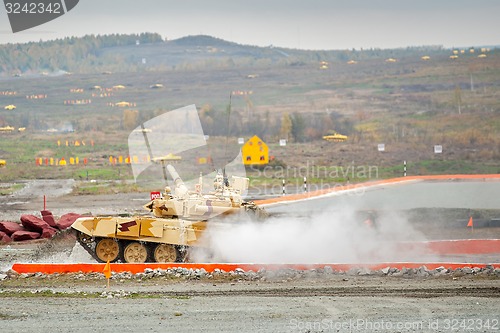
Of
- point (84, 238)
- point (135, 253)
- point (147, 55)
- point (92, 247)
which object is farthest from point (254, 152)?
point (147, 55)

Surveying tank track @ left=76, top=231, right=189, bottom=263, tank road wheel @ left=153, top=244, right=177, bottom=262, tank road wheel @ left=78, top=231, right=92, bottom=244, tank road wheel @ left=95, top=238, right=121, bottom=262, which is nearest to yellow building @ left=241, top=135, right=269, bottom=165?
tank track @ left=76, top=231, right=189, bottom=263

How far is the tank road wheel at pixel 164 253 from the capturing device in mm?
30312

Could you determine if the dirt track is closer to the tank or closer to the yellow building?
the tank

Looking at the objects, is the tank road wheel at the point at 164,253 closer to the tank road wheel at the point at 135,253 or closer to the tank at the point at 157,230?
the tank at the point at 157,230

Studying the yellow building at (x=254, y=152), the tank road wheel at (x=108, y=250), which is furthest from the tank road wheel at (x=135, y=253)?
the yellow building at (x=254, y=152)

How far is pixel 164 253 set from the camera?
30328mm

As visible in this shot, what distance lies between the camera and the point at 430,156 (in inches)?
2596

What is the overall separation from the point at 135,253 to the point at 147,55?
149 meters

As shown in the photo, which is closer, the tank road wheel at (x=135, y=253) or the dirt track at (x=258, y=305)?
the dirt track at (x=258, y=305)

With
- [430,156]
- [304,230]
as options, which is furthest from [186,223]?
[430,156]

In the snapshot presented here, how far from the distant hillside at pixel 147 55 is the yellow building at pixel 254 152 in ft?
222

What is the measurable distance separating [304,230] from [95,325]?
38.5 feet

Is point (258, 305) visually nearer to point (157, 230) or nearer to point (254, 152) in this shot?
point (157, 230)

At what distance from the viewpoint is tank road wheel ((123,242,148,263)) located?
30375mm
